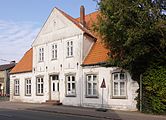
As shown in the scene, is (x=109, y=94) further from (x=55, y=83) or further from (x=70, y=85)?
(x=55, y=83)

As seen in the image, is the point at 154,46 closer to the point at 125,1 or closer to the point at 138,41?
the point at 138,41

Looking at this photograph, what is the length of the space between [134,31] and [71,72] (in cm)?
1313

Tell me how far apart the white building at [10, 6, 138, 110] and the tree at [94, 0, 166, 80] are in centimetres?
322

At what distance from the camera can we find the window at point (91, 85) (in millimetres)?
29844

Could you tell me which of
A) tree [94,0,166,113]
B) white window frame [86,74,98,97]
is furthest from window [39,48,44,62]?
tree [94,0,166,113]

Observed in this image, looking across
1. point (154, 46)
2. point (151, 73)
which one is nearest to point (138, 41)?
point (154, 46)

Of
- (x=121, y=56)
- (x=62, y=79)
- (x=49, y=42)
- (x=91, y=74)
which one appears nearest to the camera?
(x=121, y=56)

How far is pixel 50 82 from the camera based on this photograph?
3538 cm

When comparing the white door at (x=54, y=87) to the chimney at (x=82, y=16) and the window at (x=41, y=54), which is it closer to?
the window at (x=41, y=54)

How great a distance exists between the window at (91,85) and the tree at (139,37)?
5143 millimetres

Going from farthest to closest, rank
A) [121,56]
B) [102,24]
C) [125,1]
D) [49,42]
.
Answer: [49,42]
[121,56]
[102,24]
[125,1]

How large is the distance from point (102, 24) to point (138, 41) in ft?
9.06

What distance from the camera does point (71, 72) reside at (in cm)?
3228

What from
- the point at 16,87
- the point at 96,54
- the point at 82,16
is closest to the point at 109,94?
the point at 96,54
